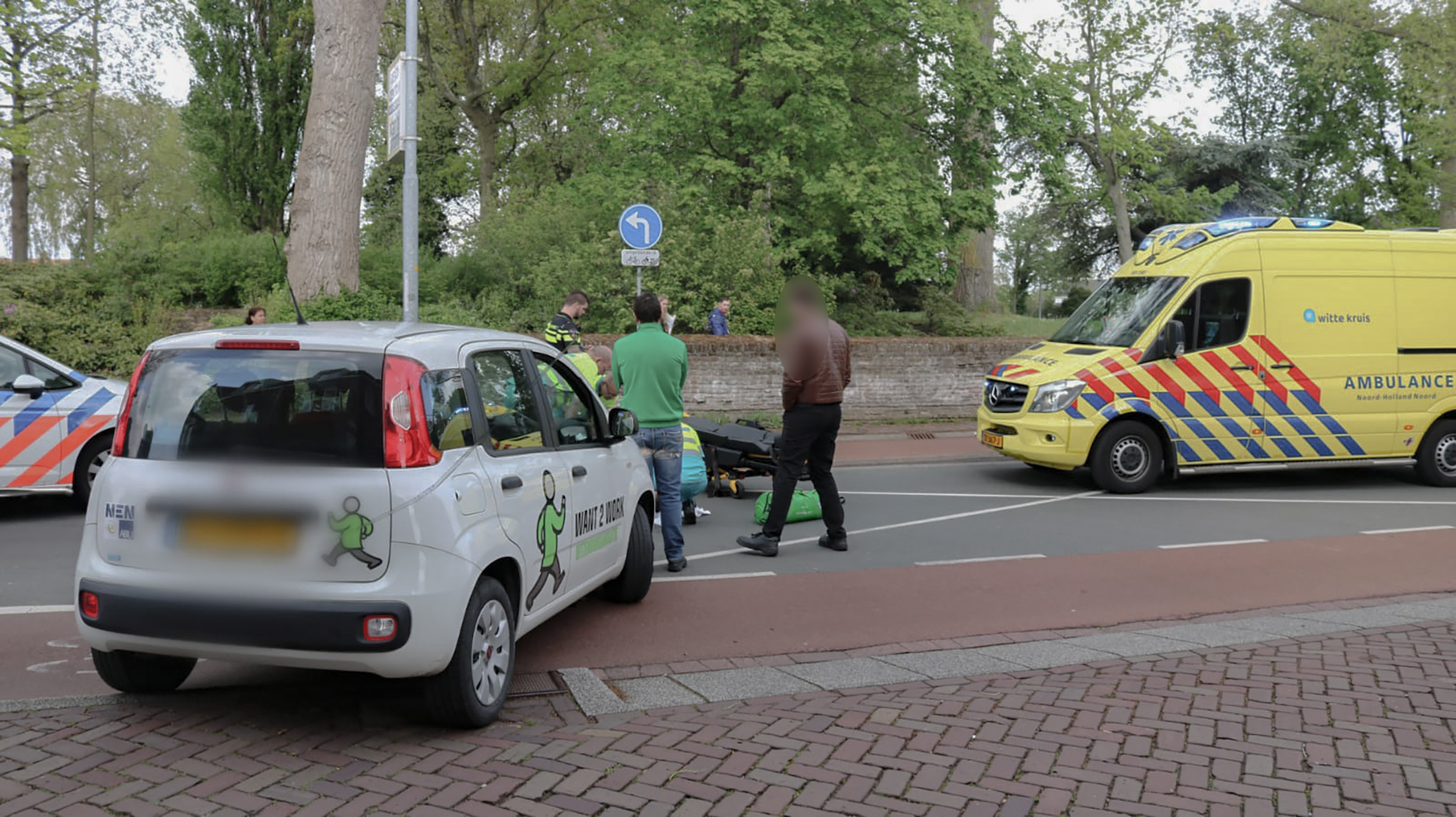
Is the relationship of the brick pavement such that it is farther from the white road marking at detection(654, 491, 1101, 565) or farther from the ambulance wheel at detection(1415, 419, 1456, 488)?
the ambulance wheel at detection(1415, 419, 1456, 488)

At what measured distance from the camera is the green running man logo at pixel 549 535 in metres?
4.96

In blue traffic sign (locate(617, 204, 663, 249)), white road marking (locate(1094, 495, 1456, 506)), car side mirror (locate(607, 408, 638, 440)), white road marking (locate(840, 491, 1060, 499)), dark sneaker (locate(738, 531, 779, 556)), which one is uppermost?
blue traffic sign (locate(617, 204, 663, 249))

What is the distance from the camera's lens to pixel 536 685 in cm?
507

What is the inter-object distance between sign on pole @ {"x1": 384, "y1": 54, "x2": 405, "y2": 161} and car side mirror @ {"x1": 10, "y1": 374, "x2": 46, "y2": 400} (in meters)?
5.12

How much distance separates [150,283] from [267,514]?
15.5 meters

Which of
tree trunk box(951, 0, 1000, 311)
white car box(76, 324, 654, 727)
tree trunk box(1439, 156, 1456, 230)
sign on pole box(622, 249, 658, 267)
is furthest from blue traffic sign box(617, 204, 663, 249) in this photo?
tree trunk box(1439, 156, 1456, 230)

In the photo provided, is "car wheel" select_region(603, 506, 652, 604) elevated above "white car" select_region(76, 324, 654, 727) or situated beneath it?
situated beneath

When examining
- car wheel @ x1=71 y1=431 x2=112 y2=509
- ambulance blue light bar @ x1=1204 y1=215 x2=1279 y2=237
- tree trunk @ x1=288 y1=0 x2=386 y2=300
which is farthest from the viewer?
tree trunk @ x1=288 y1=0 x2=386 y2=300

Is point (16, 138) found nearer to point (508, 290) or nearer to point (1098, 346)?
point (508, 290)

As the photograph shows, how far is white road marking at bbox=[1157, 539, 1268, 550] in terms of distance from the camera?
28.4 feet

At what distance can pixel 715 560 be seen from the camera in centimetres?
797

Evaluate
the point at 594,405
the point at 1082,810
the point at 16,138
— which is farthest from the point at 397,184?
the point at 1082,810

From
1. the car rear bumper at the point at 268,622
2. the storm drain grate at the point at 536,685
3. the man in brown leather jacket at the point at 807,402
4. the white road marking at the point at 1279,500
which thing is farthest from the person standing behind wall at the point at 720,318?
the car rear bumper at the point at 268,622

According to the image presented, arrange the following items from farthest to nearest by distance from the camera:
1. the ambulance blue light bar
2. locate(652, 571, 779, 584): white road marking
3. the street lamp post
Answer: the street lamp post
the ambulance blue light bar
locate(652, 571, 779, 584): white road marking
